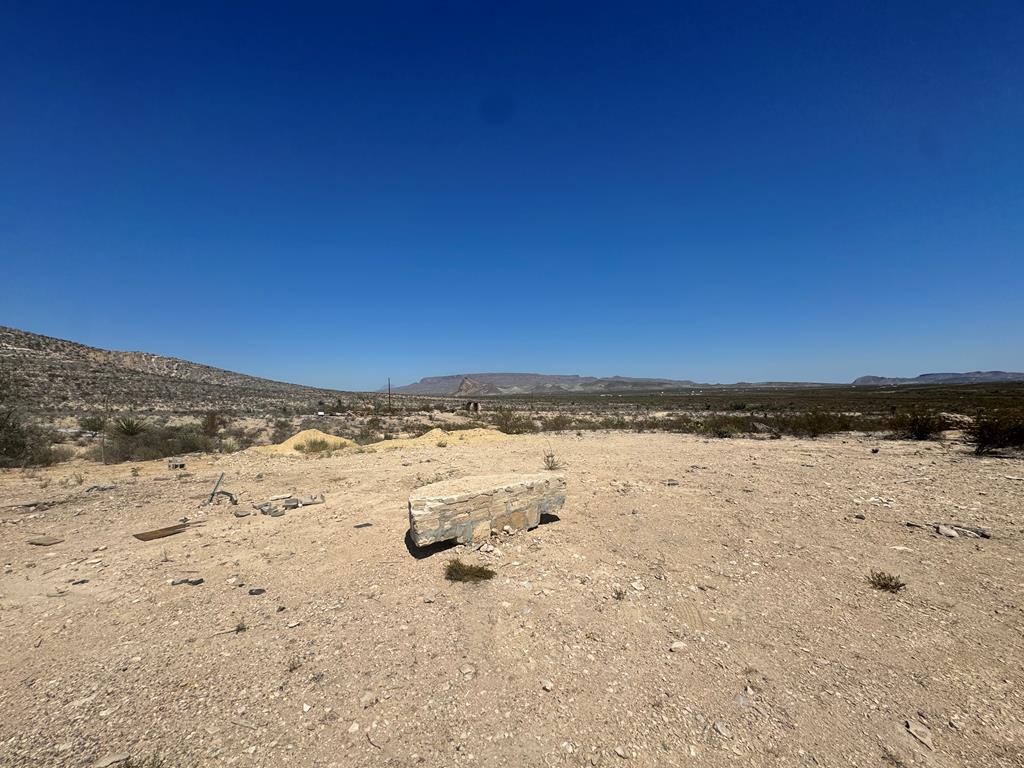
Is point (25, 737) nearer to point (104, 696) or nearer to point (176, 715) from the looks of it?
point (104, 696)

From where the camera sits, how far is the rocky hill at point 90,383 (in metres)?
26.2

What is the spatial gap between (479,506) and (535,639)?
247 cm

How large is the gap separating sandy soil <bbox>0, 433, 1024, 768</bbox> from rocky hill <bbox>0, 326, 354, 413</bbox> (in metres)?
24.3

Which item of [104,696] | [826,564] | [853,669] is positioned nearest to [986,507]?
[826,564]

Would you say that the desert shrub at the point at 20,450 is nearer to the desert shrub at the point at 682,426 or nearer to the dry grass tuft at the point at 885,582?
the dry grass tuft at the point at 885,582

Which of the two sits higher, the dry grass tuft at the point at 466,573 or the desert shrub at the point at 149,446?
the desert shrub at the point at 149,446

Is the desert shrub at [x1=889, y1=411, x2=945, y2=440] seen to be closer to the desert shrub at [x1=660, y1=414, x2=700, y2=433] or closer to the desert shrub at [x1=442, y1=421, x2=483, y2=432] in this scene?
the desert shrub at [x1=660, y1=414, x2=700, y2=433]

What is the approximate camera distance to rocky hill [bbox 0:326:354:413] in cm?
2617

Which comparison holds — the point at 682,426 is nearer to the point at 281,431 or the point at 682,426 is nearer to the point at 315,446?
the point at 315,446

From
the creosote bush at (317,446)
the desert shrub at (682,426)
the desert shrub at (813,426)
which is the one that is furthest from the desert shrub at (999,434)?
the creosote bush at (317,446)

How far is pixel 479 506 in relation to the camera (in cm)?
645

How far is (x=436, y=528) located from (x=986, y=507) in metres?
9.61

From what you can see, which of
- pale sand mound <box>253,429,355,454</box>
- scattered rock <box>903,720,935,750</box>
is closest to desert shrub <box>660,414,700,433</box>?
pale sand mound <box>253,429,355,454</box>

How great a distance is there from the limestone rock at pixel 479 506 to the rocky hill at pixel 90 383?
25900 millimetres
